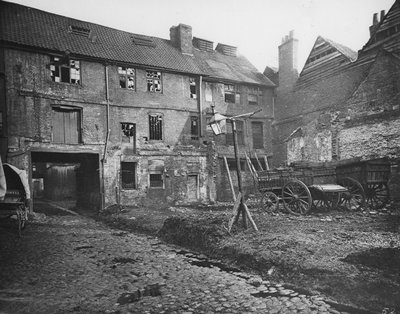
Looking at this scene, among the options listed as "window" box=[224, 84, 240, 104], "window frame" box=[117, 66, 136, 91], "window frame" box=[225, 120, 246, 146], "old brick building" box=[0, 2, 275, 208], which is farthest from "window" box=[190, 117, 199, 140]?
"window frame" box=[117, 66, 136, 91]

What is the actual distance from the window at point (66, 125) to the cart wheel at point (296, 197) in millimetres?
11619

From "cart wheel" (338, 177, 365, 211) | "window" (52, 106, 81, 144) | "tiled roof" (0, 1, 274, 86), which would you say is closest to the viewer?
"cart wheel" (338, 177, 365, 211)

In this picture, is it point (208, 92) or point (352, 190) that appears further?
point (208, 92)

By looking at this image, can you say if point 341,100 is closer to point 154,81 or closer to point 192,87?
point 192,87

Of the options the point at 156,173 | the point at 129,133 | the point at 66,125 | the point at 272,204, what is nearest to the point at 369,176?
the point at 272,204

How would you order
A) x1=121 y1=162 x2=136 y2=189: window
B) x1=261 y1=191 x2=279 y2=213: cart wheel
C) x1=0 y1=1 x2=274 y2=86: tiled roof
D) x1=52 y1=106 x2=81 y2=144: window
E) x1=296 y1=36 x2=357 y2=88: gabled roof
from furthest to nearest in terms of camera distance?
x1=296 y1=36 x2=357 y2=88: gabled roof, x1=121 y1=162 x2=136 y2=189: window, x1=52 y1=106 x2=81 y2=144: window, x1=0 y1=1 x2=274 y2=86: tiled roof, x1=261 y1=191 x2=279 y2=213: cart wheel

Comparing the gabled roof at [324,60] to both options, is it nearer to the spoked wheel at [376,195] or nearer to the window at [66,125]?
the spoked wheel at [376,195]

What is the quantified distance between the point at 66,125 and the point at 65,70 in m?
3.12

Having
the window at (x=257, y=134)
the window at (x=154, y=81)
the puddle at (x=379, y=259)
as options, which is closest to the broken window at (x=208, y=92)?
the window at (x=154, y=81)

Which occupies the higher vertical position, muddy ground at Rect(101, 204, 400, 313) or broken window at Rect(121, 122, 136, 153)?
broken window at Rect(121, 122, 136, 153)

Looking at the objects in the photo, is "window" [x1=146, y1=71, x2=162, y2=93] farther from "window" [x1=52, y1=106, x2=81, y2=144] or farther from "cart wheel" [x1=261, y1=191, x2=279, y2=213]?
"cart wheel" [x1=261, y1=191, x2=279, y2=213]

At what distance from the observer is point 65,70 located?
53.5 feet

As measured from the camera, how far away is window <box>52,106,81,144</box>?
15.8 m

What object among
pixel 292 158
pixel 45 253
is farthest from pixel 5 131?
pixel 292 158
